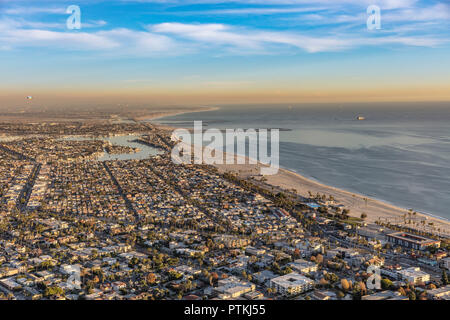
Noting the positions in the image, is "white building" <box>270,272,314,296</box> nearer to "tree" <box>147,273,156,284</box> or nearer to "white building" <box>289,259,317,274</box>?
"white building" <box>289,259,317,274</box>

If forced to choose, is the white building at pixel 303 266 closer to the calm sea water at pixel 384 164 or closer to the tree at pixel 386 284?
the tree at pixel 386 284

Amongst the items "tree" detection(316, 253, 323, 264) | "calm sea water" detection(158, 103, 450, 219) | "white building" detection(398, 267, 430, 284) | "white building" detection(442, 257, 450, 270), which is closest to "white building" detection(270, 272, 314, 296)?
"tree" detection(316, 253, 323, 264)

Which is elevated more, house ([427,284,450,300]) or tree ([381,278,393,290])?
tree ([381,278,393,290])

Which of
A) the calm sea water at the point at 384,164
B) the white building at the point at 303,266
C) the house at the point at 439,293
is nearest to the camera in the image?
the house at the point at 439,293

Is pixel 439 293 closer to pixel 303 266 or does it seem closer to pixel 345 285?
pixel 345 285

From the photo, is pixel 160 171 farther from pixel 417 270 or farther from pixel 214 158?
pixel 417 270

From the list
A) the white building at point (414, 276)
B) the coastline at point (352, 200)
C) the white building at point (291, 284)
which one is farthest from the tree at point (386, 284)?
the coastline at point (352, 200)
